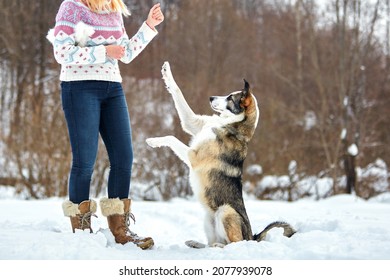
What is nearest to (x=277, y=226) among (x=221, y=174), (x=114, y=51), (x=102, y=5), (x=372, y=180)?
(x=221, y=174)

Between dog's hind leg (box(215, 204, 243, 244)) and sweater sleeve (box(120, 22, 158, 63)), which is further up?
sweater sleeve (box(120, 22, 158, 63))

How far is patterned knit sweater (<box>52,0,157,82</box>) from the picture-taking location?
9.53ft

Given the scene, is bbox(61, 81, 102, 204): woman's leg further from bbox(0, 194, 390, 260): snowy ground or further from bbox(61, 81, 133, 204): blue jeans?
bbox(0, 194, 390, 260): snowy ground

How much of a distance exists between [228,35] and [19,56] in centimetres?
667

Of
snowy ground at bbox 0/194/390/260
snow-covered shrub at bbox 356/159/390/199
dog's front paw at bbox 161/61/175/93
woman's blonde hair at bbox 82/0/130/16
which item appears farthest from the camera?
snow-covered shrub at bbox 356/159/390/199

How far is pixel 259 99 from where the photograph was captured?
501 inches

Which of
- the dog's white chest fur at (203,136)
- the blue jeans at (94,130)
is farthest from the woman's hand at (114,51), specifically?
the dog's white chest fur at (203,136)

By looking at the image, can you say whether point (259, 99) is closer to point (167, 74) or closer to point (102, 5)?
point (167, 74)

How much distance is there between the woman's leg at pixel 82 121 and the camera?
9.73 feet

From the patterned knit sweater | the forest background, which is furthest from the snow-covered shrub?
the patterned knit sweater

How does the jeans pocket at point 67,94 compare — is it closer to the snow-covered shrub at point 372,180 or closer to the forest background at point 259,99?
the forest background at point 259,99

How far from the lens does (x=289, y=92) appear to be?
14.3 metres

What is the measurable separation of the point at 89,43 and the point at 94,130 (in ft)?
1.79

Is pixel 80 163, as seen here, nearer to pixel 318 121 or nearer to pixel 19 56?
pixel 318 121
